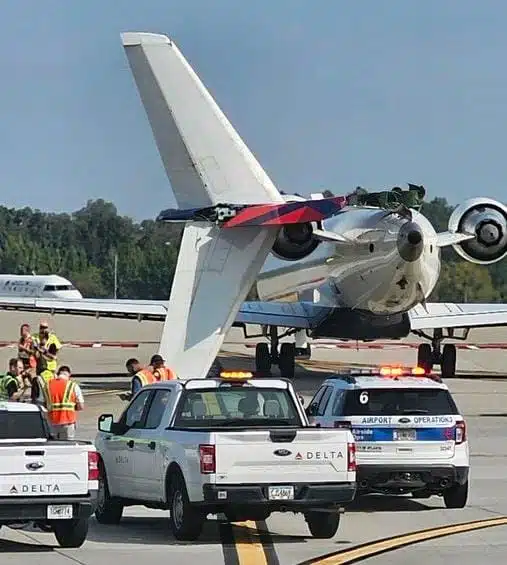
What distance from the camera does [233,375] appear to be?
16.2 meters

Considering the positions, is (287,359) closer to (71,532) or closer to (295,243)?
(295,243)

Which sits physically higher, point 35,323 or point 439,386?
point 439,386

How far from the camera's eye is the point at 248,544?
14.9 m

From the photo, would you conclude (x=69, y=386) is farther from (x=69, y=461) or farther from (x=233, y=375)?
(x=69, y=461)

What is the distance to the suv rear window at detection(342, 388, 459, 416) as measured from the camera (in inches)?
706

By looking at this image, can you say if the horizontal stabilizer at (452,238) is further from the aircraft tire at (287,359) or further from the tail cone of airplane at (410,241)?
the aircraft tire at (287,359)

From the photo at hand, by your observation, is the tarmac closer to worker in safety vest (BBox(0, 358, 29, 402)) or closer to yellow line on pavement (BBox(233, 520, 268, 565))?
yellow line on pavement (BBox(233, 520, 268, 565))

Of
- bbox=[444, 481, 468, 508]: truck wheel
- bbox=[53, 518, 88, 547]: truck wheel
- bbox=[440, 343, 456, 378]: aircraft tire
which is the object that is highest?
bbox=[53, 518, 88, 547]: truck wheel

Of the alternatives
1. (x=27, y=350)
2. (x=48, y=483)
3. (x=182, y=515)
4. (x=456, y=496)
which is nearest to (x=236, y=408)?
(x=182, y=515)

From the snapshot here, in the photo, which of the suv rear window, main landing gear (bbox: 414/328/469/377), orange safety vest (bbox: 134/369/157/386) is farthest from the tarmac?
main landing gear (bbox: 414/328/469/377)

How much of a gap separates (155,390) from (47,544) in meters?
2.43

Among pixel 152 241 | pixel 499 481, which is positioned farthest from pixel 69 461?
pixel 152 241

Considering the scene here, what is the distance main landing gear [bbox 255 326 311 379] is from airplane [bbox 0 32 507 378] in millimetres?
44

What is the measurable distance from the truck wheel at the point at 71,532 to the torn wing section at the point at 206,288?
12252 millimetres
